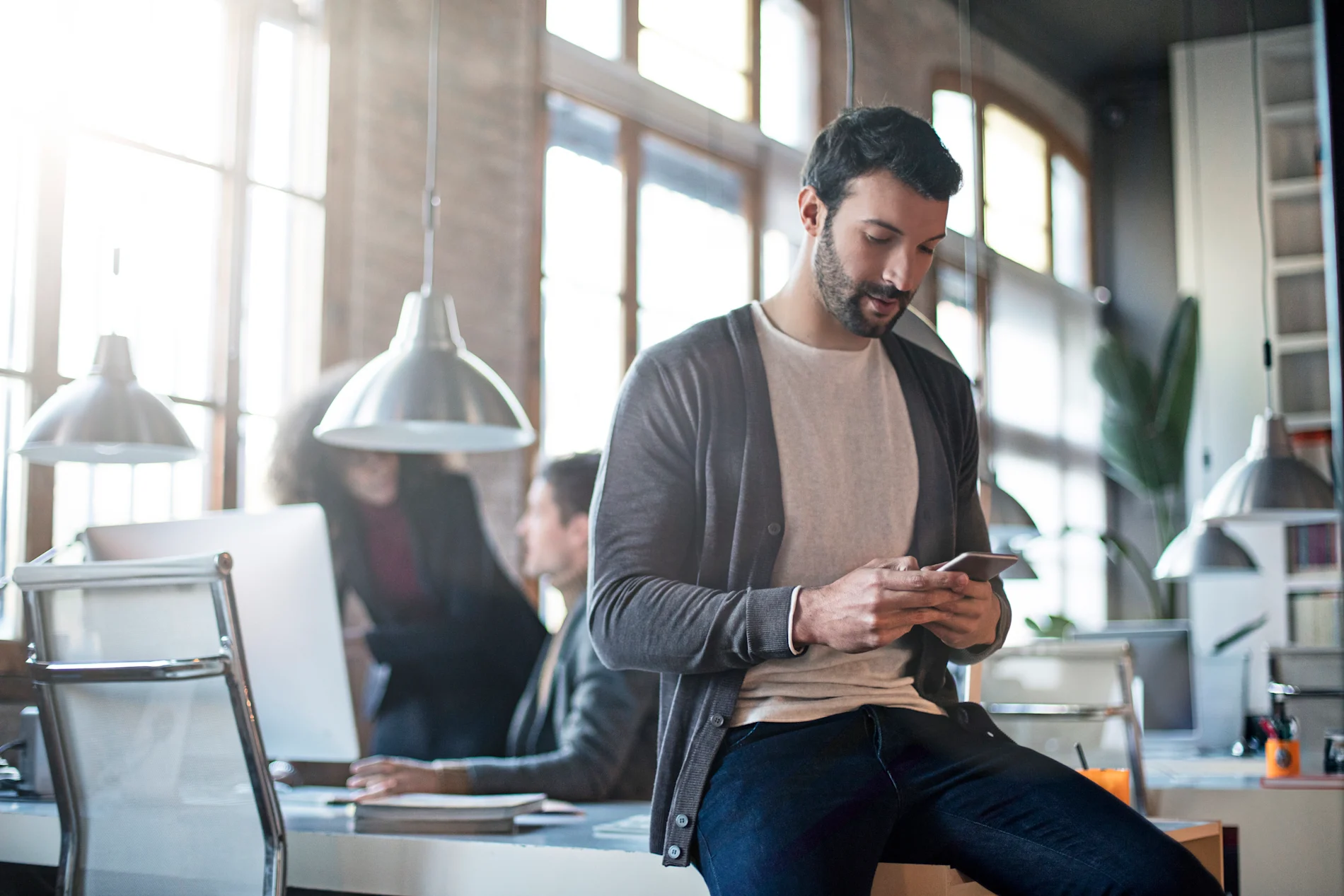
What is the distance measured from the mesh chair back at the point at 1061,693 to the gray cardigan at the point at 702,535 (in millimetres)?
1534

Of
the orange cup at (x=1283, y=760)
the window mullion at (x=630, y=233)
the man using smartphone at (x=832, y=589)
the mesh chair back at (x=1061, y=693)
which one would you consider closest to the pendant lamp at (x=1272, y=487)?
the mesh chair back at (x=1061, y=693)

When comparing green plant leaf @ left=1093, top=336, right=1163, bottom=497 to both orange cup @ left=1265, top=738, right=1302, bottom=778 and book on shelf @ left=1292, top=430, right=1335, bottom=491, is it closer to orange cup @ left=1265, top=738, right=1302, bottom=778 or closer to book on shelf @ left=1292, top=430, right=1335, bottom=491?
book on shelf @ left=1292, top=430, right=1335, bottom=491

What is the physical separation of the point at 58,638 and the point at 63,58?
2955mm

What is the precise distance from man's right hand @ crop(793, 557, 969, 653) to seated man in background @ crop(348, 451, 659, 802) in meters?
0.85

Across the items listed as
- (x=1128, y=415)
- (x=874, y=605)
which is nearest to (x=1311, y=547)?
(x=1128, y=415)

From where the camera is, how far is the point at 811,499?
1.50 metres

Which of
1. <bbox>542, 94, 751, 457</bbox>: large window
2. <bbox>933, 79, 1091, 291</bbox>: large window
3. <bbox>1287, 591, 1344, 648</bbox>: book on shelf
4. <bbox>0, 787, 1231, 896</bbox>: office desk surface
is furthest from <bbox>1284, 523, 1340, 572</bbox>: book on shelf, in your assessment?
<bbox>0, 787, 1231, 896</bbox>: office desk surface

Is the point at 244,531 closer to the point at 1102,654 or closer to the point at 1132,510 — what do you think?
the point at 1102,654

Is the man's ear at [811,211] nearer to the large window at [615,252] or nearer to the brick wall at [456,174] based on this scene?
the brick wall at [456,174]

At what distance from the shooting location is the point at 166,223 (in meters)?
4.51

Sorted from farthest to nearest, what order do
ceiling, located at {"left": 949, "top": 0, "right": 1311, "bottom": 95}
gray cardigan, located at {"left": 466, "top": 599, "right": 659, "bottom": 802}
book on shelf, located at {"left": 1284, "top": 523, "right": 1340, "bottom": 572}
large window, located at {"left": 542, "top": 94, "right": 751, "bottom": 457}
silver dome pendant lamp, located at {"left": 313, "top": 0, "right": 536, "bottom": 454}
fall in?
book on shelf, located at {"left": 1284, "top": 523, "right": 1340, "bottom": 572}, large window, located at {"left": 542, "top": 94, "right": 751, "bottom": 457}, ceiling, located at {"left": 949, "top": 0, "right": 1311, "bottom": 95}, silver dome pendant lamp, located at {"left": 313, "top": 0, "right": 536, "bottom": 454}, gray cardigan, located at {"left": 466, "top": 599, "right": 659, "bottom": 802}

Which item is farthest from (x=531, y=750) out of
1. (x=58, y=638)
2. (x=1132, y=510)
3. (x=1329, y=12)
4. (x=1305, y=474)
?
(x=1132, y=510)

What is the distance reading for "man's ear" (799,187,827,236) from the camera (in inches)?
60.2

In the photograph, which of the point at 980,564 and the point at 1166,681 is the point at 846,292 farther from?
the point at 1166,681
